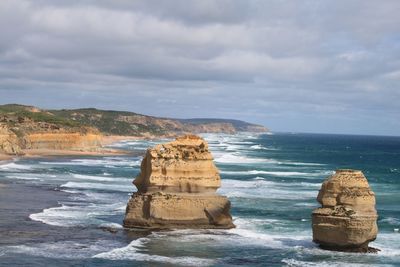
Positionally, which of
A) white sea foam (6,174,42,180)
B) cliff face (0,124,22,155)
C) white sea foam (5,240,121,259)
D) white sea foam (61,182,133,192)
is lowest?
white sea foam (5,240,121,259)

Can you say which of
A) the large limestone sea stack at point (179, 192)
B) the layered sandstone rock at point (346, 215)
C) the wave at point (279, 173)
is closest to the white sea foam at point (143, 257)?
the large limestone sea stack at point (179, 192)

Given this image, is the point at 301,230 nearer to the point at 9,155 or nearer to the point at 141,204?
the point at 141,204

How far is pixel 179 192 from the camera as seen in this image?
1305 inches

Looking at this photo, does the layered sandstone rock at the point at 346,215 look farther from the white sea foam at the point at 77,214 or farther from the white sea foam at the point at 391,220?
the white sea foam at the point at 77,214

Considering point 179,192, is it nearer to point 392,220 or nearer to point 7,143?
point 392,220

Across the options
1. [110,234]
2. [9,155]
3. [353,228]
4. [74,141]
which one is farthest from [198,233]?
[74,141]

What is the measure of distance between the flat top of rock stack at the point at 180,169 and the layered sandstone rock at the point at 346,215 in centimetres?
694

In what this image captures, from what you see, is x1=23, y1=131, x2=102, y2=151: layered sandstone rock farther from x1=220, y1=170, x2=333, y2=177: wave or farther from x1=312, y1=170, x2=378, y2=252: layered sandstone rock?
x1=312, y1=170, x2=378, y2=252: layered sandstone rock

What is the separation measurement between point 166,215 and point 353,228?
943 cm

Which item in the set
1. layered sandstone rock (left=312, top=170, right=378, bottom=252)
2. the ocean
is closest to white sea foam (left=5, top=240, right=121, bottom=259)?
the ocean

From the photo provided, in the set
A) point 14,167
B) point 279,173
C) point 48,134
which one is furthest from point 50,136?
point 279,173

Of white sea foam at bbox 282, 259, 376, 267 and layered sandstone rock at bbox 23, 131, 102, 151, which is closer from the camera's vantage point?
white sea foam at bbox 282, 259, 376, 267

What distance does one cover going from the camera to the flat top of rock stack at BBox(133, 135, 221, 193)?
33.2 meters

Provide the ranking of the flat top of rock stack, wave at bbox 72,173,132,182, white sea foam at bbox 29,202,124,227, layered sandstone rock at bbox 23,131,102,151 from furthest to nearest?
layered sandstone rock at bbox 23,131,102,151 → wave at bbox 72,173,132,182 → white sea foam at bbox 29,202,124,227 → the flat top of rock stack
